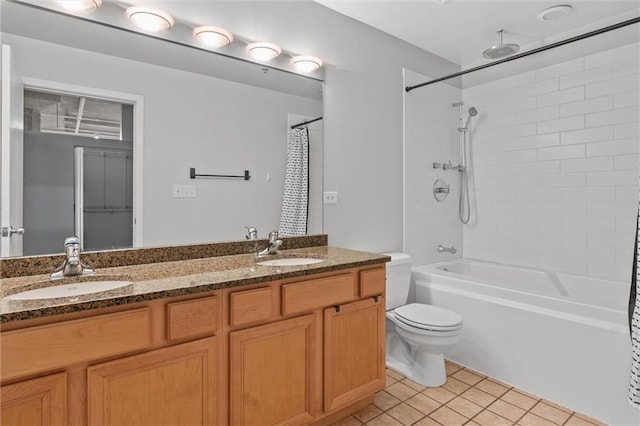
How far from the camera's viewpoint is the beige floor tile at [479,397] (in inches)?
82.0

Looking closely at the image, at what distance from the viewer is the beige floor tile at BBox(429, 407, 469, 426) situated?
189 cm

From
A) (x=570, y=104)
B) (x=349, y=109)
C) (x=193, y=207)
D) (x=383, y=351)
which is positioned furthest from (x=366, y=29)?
(x=383, y=351)

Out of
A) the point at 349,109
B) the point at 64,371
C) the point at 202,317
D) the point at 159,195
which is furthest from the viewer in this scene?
the point at 349,109

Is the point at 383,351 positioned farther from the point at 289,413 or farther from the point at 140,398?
the point at 140,398

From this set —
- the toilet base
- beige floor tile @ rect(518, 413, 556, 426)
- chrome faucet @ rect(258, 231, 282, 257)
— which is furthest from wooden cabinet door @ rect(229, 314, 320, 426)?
beige floor tile @ rect(518, 413, 556, 426)

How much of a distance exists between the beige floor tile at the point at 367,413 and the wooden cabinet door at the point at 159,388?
0.89m

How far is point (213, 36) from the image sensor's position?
6.37 feet

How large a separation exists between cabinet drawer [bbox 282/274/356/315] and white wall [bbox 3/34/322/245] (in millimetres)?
605

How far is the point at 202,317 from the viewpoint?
1368 millimetres

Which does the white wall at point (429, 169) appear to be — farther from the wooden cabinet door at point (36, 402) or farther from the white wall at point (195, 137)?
the wooden cabinet door at point (36, 402)

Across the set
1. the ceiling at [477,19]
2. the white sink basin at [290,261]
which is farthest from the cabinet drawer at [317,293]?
the ceiling at [477,19]

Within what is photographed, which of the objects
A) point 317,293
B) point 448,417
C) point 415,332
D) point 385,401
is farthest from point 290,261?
point 448,417

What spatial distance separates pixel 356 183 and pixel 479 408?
1629mm

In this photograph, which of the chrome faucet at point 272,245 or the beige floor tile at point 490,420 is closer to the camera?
the beige floor tile at point 490,420
